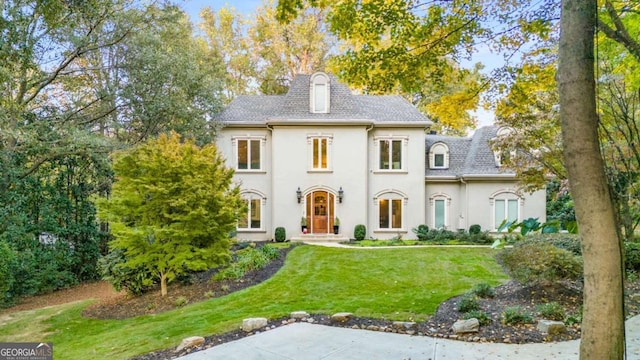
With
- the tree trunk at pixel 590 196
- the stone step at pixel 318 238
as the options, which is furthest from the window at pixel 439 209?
the tree trunk at pixel 590 196

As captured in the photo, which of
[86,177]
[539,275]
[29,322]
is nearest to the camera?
[539,275]

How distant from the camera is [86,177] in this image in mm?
14828

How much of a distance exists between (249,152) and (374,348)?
45.7 ft

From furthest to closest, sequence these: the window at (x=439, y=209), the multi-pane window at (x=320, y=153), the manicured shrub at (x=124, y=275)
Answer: the window at (x=439, y=209) < the multi-pane window at (x=320, y=153) < the manicured shrub at (x=124, y=275)

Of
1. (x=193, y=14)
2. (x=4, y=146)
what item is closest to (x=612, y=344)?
(x=4, y=146)

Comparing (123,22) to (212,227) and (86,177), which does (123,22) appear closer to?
(86,177)

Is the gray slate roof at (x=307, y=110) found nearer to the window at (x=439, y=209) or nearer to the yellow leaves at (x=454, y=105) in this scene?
the window at (x=439, y=209)

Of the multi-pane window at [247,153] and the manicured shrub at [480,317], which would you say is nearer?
the manicured shrub at [480,317]

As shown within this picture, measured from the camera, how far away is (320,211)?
1747cm

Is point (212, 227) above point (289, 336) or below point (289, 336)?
above

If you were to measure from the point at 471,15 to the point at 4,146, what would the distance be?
44.2ft

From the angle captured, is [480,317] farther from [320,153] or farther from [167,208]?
[320,153]

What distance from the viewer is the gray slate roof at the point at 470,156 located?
1766 centimetres

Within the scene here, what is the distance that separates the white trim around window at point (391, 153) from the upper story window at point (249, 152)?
5.71m
